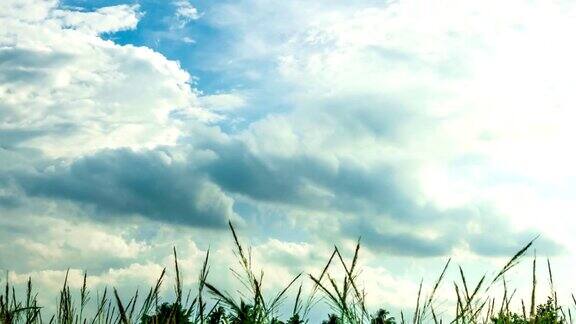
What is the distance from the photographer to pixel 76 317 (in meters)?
5.11

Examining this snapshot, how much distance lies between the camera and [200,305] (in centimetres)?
367

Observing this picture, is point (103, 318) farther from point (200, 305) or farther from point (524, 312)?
point (524, 312)

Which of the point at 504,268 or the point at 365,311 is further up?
the point at 504,268

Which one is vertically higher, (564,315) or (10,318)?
(564,315)

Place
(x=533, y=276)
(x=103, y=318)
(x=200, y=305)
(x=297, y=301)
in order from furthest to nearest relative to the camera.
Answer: (x=103, y=318) < (x=297, y=301) < (x=533, y=276) < (x=200, y=305)

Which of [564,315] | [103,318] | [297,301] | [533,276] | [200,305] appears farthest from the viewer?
[564,315]

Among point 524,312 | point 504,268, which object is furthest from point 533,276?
point 524,312

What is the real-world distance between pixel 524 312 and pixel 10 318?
3563 mm

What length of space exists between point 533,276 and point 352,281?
1132 mm

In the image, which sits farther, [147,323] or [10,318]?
[10,318]

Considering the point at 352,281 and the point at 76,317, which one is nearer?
the point at 352,281

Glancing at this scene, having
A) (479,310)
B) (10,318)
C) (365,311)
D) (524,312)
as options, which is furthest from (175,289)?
(524,312)

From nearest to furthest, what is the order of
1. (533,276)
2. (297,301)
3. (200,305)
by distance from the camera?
(200,305) < (533,276) < (297,301)

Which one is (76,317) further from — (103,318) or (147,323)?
(147,323)
